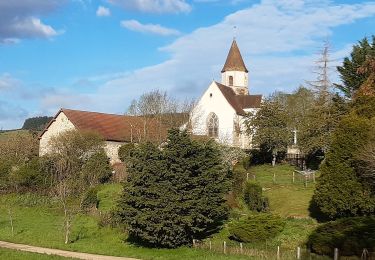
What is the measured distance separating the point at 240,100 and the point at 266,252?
1659 inches

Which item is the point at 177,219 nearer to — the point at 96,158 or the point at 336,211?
the point at 336,211

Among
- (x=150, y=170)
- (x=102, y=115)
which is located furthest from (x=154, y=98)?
(x=150, y=170)

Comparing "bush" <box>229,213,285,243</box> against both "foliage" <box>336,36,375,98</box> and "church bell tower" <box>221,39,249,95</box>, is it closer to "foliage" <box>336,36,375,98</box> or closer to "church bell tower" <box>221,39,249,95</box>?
"foliage" <box>336,36,375,98</box>

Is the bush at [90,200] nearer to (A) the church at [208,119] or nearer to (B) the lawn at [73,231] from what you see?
(B) the lawn at [73,231]

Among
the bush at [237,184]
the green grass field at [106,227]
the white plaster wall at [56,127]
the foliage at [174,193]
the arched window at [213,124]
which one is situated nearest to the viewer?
the green grass field at [106,227]

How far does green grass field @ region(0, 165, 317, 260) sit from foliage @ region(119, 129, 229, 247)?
0.86 m

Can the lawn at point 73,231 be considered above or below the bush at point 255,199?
below

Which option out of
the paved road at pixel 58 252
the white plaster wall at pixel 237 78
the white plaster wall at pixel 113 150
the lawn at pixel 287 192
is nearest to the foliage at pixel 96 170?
the white plaster wall at pixel 113 150

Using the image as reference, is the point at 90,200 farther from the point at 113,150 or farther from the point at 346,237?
the point at 346,237

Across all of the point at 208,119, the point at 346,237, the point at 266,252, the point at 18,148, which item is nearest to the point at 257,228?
the point at 266,252

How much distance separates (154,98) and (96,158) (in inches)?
498

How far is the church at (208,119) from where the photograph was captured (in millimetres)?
49500

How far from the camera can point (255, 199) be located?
92.9 ft

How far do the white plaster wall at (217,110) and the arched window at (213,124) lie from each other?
0.40m
